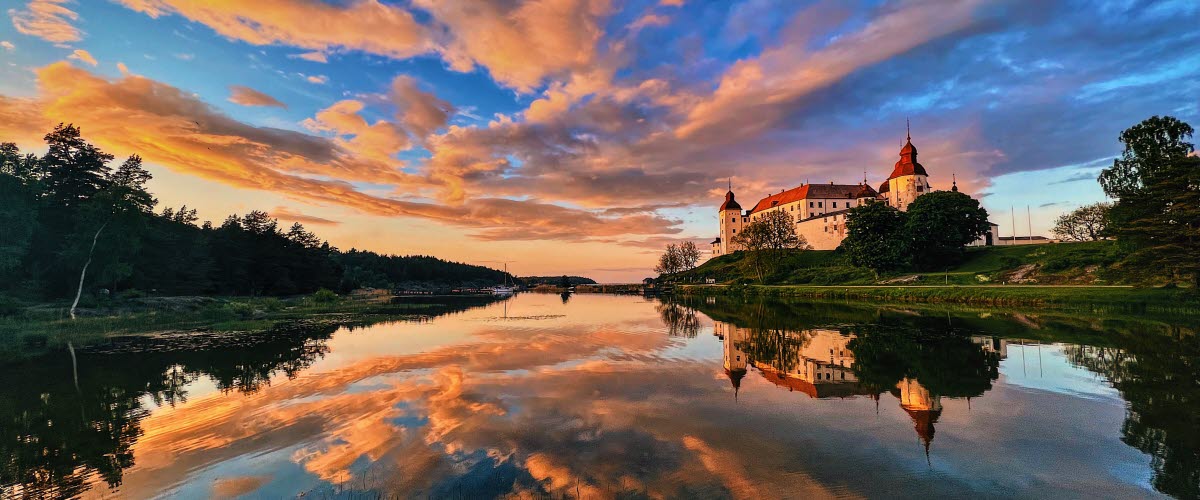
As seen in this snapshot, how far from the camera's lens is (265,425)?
11.0 meters

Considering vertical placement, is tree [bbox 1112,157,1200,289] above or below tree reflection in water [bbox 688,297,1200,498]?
above

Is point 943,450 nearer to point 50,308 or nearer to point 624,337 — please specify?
point 624,337

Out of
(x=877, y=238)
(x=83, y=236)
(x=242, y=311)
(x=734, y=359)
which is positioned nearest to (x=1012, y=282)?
(x=877, y=238)

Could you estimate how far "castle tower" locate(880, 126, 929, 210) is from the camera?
99.1 meters

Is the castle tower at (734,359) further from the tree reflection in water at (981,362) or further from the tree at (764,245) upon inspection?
the tree at (764,245)

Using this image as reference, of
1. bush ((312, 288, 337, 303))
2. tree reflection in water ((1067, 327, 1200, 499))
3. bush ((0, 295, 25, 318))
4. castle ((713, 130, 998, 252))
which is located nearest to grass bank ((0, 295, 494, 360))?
bush ((0, 295, 25, 318))

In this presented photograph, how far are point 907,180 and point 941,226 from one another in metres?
30.4

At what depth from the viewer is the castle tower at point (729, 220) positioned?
155 m

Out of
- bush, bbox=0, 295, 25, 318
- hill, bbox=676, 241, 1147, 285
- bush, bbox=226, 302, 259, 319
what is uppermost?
hill, bbox=676, 241, 1147, 285

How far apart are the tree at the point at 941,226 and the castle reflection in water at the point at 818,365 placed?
57.3 m

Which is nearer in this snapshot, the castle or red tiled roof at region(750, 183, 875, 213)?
the castle

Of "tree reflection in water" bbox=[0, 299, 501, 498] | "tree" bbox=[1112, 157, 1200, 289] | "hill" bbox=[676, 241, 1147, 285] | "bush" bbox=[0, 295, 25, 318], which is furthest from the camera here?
"hill" bbox=[676, 241, 1147, 285]

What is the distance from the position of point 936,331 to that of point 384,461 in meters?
28.5

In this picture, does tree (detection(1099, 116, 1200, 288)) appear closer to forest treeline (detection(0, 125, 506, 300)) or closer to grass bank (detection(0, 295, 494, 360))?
grass bank (detection(0, 295, 494, 360))
